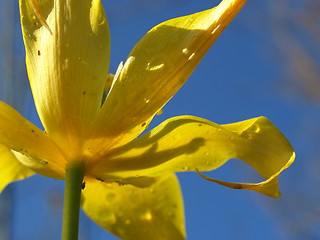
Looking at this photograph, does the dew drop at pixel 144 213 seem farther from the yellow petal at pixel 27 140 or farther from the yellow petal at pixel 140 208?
the yellow petal at pixel 27 140

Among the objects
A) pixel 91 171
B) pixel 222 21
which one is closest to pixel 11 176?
pixel 91 171

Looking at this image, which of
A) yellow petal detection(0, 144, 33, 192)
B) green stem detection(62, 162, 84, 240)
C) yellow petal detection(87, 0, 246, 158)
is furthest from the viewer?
yellow petal detection(0, 144, 33, 192)

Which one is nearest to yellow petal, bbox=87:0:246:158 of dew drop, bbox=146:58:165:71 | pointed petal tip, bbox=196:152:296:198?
dew drop, bbox=146:58:165:71

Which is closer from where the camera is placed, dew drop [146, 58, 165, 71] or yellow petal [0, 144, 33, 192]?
dew drop [146, 58, 165, 71]

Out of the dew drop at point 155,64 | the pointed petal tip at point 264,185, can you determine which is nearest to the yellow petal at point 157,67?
the dew drop at point 155,64

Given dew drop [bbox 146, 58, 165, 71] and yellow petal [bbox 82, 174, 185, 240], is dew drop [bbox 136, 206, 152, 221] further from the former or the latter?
dew drop [bbox 146, 58, 165, 71]

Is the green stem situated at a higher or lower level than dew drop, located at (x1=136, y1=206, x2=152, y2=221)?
higher

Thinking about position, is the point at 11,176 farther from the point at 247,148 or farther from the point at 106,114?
the point at 247,148
